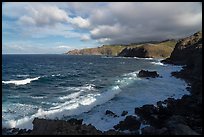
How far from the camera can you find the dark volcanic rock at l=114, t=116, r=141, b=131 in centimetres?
1983

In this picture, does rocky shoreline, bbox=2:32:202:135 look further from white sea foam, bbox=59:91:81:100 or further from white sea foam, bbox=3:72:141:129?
white sea foam, bbox=59:91:81:100

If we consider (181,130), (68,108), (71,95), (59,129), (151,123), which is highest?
(181,130)

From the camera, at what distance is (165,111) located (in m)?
23.8

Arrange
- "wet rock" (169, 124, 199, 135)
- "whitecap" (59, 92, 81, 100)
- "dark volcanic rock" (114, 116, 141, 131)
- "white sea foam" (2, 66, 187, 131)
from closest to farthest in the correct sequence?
"wet rock" (169, 124, 199, 135) → "dark volcanic rock" (114, 116, 141, 131) → "white sea foam" (2, 66, 187, 131) → "whitecap" (59, 92, 81, 100)

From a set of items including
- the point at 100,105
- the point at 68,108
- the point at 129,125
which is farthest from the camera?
the point at 100,105

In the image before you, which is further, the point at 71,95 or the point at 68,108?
the point at 71,95

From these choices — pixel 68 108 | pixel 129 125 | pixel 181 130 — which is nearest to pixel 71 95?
pixel 68 108

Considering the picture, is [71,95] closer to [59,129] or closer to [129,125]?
[129,125]

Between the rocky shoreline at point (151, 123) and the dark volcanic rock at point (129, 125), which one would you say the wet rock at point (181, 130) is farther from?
the dark volcanic rock at point (129, 125)

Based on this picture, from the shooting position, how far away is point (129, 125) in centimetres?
2014

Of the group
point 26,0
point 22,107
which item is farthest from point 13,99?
point 26,0

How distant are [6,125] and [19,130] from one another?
226 centimetres

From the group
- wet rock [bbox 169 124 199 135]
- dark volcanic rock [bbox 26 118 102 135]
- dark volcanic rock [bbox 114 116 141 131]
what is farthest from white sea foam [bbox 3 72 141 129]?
wet rock [bbox 169 124 199 135]

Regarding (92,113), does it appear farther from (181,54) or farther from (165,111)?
(181,54)
